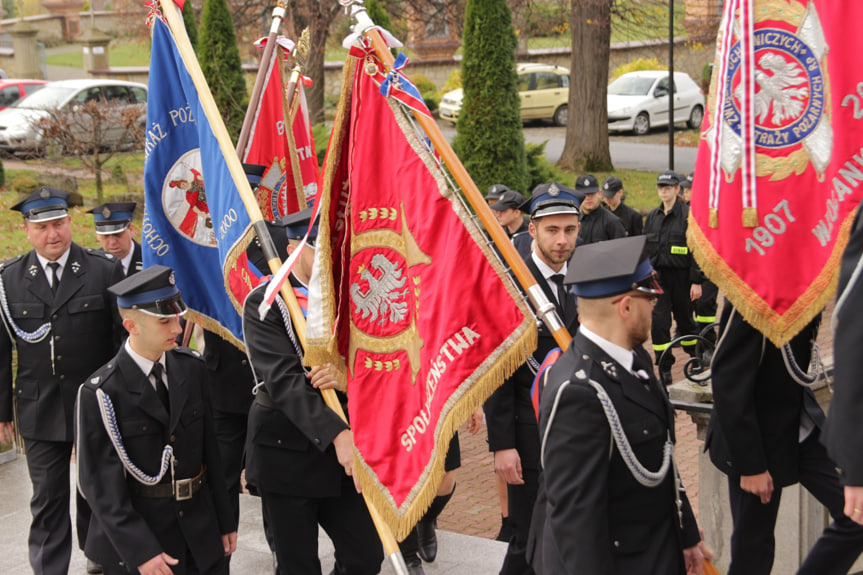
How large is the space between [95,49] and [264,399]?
118 ft

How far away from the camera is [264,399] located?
529cm

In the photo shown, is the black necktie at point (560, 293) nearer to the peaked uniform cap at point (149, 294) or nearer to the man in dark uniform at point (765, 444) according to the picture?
the man in dark uniform at point (765, 444)

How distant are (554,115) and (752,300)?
28542 mm

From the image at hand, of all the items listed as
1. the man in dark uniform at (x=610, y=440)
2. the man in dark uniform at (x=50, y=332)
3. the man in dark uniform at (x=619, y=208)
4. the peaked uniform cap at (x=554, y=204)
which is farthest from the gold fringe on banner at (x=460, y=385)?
the man in dark uniform at (x=619, y=208)

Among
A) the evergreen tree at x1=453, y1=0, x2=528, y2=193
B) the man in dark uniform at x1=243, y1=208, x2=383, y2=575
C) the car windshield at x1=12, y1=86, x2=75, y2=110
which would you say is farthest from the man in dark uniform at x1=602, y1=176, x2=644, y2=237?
the car windshield at x1=12, y1=86, x2=75, y2=110

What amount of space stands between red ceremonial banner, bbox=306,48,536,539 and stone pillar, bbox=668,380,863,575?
1.84 meters

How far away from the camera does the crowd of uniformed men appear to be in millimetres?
3631

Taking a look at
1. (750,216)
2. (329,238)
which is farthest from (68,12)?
(750,216)

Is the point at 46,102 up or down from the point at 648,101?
up

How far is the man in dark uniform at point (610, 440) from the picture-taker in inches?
139

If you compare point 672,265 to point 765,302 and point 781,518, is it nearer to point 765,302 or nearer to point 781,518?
point 781,518

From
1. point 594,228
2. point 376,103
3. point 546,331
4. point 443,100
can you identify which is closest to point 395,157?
point 376,103

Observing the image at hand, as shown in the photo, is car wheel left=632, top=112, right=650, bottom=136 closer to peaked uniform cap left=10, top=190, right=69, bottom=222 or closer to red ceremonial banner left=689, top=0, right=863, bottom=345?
peaked uniform cap left=10, top=190, right=69, bottom=222

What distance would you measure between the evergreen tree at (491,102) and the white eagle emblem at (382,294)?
1320 cm
